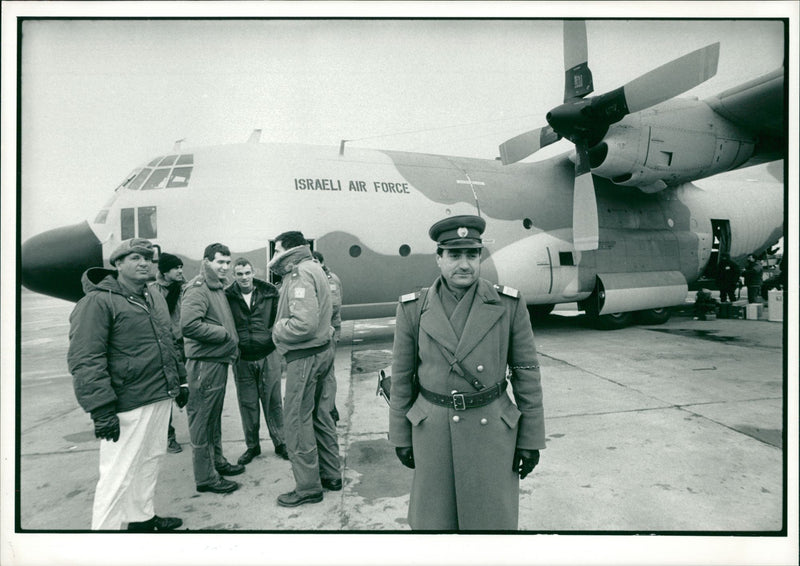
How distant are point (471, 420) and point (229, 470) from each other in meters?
2.40

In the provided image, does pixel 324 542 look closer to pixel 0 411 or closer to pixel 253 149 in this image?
pixel 0 411

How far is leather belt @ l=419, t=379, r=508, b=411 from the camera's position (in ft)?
7.06

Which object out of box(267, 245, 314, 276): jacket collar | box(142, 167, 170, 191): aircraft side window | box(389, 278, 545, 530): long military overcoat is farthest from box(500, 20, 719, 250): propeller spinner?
box(142, 167, 170, 191): aircraft side window

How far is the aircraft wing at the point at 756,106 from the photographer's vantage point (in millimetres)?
7488

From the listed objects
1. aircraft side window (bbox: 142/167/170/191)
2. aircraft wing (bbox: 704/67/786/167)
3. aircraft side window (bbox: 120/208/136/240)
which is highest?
aircraft wing (bbox: 704/67/786/167)

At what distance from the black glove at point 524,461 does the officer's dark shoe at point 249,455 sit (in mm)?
2496

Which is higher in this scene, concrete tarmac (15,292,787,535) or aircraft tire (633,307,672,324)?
aircraft tire (633,307,672,324)

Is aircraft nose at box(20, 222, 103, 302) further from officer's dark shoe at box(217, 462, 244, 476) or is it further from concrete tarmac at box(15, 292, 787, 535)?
officer's dark shoe at box(217, 462, 244, 476)

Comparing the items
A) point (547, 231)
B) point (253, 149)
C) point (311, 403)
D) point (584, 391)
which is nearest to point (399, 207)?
point (253, 149)

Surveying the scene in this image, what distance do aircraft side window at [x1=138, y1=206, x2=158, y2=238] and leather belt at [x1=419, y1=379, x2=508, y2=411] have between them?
18.6ft

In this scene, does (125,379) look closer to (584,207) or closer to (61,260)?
(61,260)

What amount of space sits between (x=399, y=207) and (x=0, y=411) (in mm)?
5895

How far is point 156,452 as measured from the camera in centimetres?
282

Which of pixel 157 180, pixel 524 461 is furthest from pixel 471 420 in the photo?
pixel 157 180
